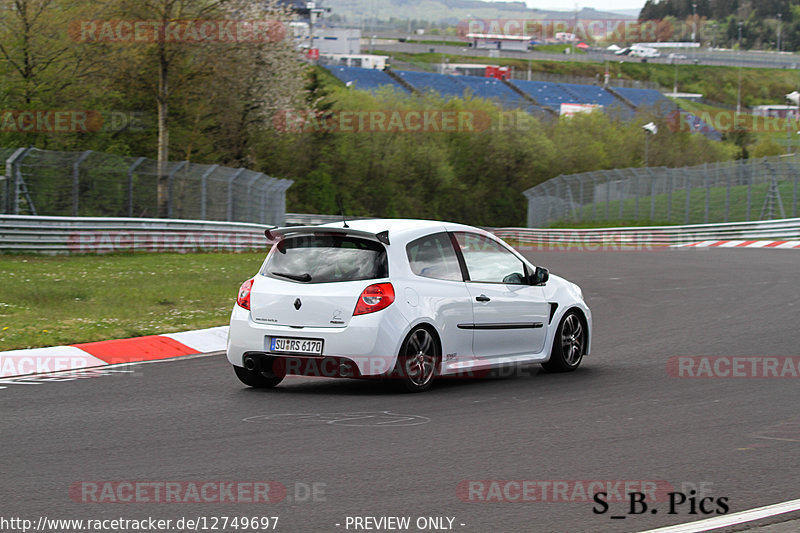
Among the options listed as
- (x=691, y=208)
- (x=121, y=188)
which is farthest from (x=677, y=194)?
(x=121, y=188)

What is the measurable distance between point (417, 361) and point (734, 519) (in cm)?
406

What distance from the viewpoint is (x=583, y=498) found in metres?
5.64

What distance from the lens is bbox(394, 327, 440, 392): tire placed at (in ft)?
29.1

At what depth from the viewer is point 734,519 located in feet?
17.3

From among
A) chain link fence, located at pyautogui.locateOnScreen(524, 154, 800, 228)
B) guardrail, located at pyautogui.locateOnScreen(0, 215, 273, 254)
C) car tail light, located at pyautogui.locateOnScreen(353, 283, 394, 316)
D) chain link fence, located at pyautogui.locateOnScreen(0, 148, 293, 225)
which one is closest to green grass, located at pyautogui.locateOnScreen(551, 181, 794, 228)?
chain link fence, located at pyautogui.locateOnScreen(524, 154, 800, 228)

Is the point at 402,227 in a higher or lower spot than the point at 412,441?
higher

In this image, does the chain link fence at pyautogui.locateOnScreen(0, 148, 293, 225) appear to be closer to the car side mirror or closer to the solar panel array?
the car side mirror

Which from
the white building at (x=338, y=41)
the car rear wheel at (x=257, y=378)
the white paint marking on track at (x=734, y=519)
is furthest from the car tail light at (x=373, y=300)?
the white building at (x=338, y=41)

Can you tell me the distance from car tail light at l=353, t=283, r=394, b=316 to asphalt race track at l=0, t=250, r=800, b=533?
73 cm

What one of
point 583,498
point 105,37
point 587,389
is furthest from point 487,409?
point 105,37

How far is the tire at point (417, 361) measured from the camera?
8.88 meters

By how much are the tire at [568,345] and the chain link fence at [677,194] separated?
104ft

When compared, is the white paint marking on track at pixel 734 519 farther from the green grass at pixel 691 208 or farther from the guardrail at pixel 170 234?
the green grass at pixel 691 208

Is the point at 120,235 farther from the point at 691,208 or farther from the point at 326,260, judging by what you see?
the point at 691,208
